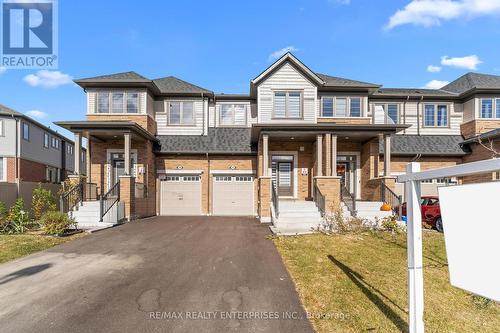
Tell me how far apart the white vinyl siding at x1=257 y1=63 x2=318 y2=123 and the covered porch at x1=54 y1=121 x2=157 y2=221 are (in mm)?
6903

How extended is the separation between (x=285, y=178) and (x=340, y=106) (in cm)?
574

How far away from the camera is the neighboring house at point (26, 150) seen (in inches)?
874

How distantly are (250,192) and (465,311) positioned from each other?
1357 centimetres

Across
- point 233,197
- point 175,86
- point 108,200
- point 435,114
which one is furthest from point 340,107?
point 108,200

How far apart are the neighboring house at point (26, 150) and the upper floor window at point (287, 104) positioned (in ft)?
64.7

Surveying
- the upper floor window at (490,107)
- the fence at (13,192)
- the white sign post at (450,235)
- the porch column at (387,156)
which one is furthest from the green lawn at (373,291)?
the fence at (13,192)

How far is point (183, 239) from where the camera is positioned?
10.1 m

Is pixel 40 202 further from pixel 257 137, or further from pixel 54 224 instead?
pixel 257 137

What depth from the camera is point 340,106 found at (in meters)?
17.7

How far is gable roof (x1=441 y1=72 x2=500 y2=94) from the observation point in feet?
61.5

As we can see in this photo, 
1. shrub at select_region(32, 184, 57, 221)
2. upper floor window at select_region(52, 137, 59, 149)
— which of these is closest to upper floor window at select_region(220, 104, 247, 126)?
shrub at select_region(32, 184, 57, 221)

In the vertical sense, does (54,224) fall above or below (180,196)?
below

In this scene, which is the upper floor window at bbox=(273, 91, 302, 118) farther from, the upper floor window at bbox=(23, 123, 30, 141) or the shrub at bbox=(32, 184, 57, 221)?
the upper floor window at bbox=(23, 123, 30, 141)

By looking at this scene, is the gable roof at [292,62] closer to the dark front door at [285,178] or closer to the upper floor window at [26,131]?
the dark front door at [285,178]
